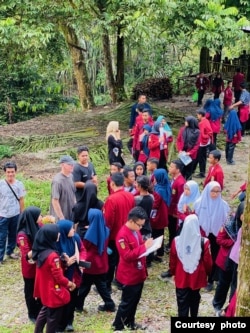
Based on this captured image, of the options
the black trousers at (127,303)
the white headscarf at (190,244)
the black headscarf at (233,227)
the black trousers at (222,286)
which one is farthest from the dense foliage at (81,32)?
the black trousers at (127,303)

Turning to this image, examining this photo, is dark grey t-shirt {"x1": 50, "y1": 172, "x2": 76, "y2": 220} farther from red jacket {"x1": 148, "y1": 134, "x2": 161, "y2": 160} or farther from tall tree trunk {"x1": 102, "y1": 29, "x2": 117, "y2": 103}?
tall tree trunk {"x1": 102, "y1": 29, "x2": 117, "y2": 103}

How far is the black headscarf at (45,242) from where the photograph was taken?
4668 millimetres

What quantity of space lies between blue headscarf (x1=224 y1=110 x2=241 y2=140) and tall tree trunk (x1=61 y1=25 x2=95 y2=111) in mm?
8030

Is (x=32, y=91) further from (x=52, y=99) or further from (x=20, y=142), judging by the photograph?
(x=20, y=142)

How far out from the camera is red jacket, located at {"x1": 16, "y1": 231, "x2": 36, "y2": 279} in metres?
5.25

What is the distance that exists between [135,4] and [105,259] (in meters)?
7.07

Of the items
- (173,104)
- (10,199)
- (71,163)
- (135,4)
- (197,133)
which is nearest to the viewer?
(71,163)

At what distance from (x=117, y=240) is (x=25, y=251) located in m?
0.99

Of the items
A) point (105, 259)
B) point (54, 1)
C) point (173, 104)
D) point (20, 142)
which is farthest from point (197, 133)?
point (173, 104)

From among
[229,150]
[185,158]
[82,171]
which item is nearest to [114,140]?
[185,158]

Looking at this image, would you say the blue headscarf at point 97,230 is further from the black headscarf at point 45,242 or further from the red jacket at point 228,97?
the red jacket at point 228,97

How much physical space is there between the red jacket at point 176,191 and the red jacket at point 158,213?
0.14m

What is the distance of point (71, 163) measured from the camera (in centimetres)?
663

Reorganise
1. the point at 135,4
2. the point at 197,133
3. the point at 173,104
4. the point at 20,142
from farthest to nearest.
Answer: the point at 173,104, the point at 20,142, the point at 135,4, the point at 197,133
